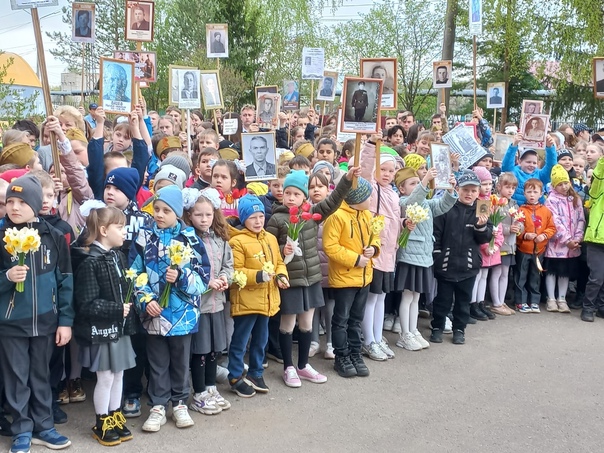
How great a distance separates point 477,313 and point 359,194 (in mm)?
3214

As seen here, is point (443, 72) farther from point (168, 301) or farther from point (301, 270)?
point (168, 301)

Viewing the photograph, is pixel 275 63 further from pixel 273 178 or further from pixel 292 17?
pixel 273 178

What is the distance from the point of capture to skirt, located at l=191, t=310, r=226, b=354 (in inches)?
213

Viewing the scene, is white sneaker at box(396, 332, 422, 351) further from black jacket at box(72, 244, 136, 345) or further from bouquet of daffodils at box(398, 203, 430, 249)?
black jacket at box(72, 244, 136, 345)

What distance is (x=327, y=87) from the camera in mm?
14242

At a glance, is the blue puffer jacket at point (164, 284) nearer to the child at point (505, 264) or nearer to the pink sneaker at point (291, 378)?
the pink sneaker at point (291, 378)

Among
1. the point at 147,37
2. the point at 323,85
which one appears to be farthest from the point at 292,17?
the point at 147,37

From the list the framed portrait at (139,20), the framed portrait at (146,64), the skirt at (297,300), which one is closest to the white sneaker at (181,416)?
the skirt at (297,300)

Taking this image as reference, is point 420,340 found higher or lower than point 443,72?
lower

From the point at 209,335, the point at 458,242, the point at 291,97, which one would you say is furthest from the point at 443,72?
the point at 209,335

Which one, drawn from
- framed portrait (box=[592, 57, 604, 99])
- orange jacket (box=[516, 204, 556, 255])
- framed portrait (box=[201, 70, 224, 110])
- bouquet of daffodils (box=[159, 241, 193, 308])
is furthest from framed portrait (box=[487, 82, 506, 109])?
bouquet of daffodils (box=[159, 241, 193, 308])

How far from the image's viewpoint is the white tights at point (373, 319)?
6973 mm

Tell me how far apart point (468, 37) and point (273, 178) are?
92.7 feet

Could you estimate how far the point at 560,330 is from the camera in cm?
834
